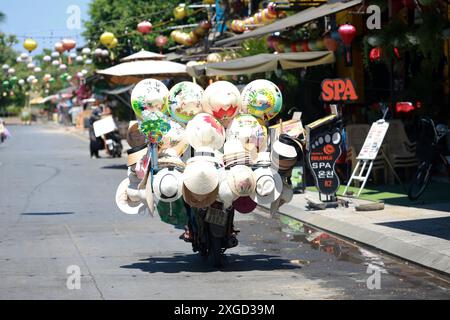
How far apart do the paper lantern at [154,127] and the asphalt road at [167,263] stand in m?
1.47

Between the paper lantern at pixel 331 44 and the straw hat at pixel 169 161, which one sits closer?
the straw hat at pixel 169 161

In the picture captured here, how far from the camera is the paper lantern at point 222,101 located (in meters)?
11.2

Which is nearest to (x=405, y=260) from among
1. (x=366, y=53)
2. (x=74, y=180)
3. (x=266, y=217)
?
(x=266, y=217)

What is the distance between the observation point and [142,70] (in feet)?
92.1

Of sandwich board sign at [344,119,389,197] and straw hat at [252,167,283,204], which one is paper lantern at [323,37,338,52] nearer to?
sandwich board sign at [344,119,389,197]

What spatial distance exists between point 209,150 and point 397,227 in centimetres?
432

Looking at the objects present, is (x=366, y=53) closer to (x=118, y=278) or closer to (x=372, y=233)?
(x=372, y=233)

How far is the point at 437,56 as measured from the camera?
59.0 ft

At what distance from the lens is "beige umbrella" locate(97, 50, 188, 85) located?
2800cm

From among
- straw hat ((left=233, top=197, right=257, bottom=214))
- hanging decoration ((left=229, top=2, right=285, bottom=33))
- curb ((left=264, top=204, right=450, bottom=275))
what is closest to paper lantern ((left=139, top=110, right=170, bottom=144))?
straw hat ((left=233, top=197, right=257, bottom=214))

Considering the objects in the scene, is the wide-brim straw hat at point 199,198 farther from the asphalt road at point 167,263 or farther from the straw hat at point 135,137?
the straw hat at point 135,137

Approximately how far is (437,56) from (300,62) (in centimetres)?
375

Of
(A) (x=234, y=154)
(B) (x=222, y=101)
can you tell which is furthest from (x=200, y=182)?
(B) (x=222, y=101)

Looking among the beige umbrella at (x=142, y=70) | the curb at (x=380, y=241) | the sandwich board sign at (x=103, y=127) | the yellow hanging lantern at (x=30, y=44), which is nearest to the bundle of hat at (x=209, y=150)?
the curb at (x=380, y=241)
